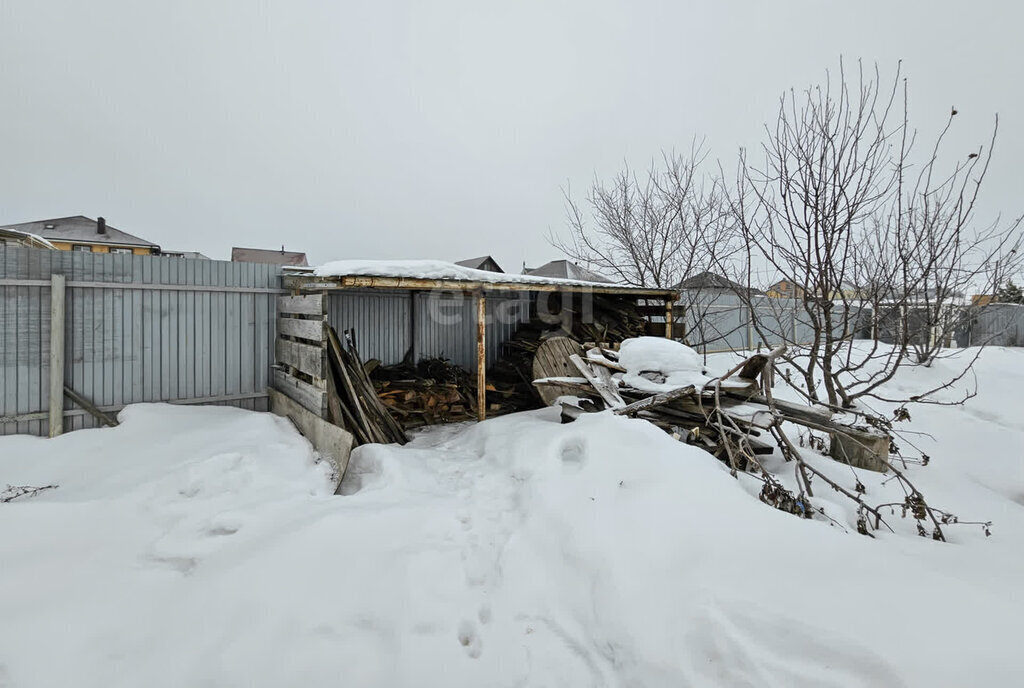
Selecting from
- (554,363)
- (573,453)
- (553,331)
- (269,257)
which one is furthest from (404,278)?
(269,257)

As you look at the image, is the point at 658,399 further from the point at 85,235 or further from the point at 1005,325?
the point at 85,235

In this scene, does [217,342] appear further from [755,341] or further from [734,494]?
[755,341]

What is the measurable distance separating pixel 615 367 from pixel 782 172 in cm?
275

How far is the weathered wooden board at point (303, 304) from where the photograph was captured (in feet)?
15.4

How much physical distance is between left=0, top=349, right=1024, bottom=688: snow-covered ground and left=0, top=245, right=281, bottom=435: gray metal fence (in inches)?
43.2

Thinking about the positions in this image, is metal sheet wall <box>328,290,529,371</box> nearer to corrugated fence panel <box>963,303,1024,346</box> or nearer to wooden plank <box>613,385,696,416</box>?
wooden plank <box>613,385,696,416</box>

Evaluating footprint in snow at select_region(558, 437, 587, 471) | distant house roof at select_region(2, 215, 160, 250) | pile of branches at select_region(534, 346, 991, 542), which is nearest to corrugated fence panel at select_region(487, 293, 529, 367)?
pile of branches at select_region(534, 346, 991, 542)

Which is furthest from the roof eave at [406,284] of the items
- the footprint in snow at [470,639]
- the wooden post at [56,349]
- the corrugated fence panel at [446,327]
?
the footprint in snow at [470,639]

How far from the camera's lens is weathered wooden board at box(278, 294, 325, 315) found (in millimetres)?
4684

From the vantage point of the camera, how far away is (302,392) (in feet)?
16.6

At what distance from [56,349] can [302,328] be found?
243 cm

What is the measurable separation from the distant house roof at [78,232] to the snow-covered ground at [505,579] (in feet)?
97.9

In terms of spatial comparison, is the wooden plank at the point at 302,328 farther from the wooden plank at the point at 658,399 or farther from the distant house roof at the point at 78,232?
the distant house roof at the point at 78,232

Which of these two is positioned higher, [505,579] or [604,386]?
[604,386]
